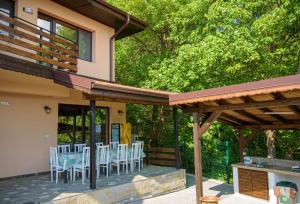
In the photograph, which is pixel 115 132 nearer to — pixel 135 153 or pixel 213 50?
pixel 135 153

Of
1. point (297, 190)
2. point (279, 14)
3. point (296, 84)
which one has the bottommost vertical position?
point (297, 190)

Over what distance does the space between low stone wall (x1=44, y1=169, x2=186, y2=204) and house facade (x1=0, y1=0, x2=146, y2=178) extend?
267 cm

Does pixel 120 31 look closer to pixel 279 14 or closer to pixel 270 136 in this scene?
pixel 279 14

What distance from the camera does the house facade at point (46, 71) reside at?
318 inches

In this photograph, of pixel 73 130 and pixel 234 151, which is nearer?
pixel 73 130

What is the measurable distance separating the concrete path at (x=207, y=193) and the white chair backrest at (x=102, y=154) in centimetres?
181

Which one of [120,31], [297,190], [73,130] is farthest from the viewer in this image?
[120,31]

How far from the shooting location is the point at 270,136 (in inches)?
468

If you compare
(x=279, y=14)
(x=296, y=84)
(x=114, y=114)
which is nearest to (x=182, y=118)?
(x=114, y=114)

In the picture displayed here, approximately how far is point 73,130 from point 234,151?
743 centimetres

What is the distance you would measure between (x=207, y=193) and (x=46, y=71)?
6206mm

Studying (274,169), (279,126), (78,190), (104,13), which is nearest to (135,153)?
(78,190)

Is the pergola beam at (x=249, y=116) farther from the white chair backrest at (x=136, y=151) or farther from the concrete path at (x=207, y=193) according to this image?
the white chair backrest at (x=136, y=151)

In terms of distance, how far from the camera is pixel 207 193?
911 centimetres
